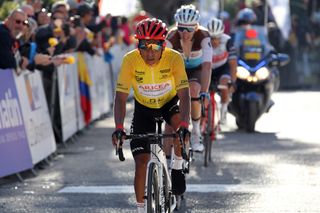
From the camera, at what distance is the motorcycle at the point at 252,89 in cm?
1888

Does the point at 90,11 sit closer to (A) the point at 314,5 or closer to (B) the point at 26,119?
(B) the point at 26,119

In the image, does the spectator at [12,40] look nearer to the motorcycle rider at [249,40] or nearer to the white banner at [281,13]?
the motorcycle rider at [249,40]

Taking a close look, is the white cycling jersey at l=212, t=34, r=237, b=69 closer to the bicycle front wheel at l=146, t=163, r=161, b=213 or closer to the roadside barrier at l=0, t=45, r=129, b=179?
the roadside barrier at l=0, t=45, r=129, b=179

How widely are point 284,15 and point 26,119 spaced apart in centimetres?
1771

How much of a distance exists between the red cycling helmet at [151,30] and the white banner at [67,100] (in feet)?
24.1

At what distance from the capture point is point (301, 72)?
33.6 meters

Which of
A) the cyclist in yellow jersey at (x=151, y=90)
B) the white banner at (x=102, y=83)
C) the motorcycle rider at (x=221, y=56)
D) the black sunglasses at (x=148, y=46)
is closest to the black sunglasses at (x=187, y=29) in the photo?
the cyclist in yellow jersey at (x=151, y=90)

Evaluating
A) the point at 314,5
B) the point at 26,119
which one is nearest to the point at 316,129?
the point at 26,119

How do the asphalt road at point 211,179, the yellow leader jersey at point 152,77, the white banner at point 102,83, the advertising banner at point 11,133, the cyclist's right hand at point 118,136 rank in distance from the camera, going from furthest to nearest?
the white banner at point 102,83
the advertising banner at point 11,133
the asphalt road at point 211,179
the yellow leader jersey at point 152,77
the cyclist's right hand at point 118,136

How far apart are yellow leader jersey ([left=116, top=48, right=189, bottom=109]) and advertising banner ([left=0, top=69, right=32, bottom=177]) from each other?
332cm

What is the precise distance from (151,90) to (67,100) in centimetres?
763

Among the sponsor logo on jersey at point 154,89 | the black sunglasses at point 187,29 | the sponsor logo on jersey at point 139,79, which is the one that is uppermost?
the sponsor logo on jersey at point 139,79

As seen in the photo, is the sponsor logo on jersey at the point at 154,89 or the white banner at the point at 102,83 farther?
the white banner at the point at 102,83

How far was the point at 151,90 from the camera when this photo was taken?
31.5ft
